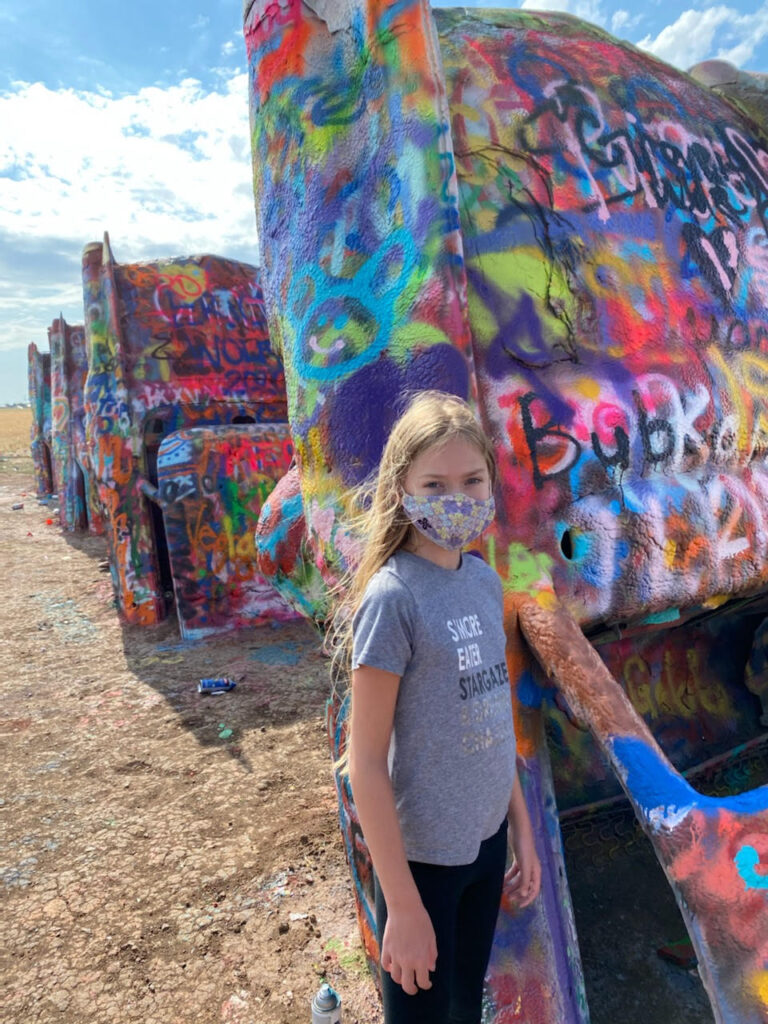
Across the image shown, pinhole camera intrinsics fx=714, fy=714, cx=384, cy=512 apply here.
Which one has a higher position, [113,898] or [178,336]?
[178,336]

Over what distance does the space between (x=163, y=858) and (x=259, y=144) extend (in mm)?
3564

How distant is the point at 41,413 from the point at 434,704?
21436 mm

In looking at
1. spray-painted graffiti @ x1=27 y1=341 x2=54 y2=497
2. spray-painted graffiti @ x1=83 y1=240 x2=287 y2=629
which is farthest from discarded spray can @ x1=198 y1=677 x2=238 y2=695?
spray-painted graffiti @ x1=27 y1=341 x2=54 y2=497

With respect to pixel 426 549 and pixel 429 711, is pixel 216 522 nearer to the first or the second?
pixel 426 549

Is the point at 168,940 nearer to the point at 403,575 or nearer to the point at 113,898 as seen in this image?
the point at 113,898

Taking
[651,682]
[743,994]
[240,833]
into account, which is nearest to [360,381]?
[743,994]

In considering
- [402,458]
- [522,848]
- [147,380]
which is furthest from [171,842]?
[147,380]

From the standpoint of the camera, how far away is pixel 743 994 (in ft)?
5.51

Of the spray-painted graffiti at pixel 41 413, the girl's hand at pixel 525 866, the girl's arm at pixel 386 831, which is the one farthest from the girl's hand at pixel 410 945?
the spray-painted graffiti at pixel 41 413

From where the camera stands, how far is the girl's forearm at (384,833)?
4.80 ft

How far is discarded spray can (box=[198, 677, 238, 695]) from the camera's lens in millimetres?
6215

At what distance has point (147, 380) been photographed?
8.66 metres

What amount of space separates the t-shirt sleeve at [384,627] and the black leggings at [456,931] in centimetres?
49

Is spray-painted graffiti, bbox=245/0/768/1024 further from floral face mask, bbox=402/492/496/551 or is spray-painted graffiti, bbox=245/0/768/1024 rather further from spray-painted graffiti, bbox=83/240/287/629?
spray-painted graffiti, bbox=83/240/287/629
